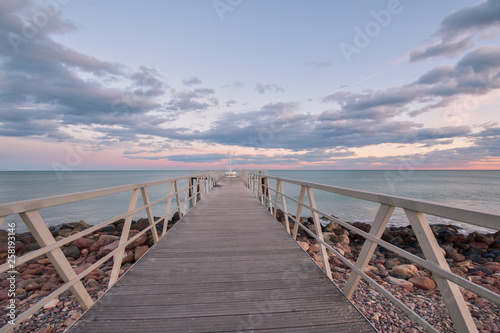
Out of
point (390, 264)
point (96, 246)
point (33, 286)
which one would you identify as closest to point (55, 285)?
point (33, 286)

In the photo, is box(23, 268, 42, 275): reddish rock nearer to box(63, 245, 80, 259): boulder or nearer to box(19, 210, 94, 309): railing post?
box(63, 245, 80, 259): boulder

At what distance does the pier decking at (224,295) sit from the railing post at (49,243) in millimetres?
217

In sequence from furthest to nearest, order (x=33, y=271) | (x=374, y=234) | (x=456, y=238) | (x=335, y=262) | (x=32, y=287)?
(x=456, y=238)
(x=335, y=262)
(x=33, y=271)
(x=32, y=287)
(x=374, y=234)

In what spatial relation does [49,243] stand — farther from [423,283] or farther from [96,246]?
[96,246]

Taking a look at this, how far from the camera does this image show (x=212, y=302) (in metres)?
2.42

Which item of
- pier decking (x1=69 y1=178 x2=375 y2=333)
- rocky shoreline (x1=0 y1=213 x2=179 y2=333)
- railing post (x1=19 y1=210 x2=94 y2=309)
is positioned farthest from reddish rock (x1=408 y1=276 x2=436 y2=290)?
rocky shoreline (x1=0 y1=213 x2=179 y2=333)

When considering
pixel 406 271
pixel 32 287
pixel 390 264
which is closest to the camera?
pixel 32 287

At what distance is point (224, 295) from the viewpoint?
2.54 meters

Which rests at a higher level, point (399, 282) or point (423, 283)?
point (423, 283)

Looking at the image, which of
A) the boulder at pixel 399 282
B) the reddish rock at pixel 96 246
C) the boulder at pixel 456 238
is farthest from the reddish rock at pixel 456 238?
the reddish rock at pixel 96 246

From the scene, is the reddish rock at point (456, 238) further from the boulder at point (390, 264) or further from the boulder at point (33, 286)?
the boulder at point (33, 286)

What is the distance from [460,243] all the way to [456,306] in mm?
13100

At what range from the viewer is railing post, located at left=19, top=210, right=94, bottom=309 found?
179 centimetres

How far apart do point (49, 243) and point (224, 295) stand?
1626mm
